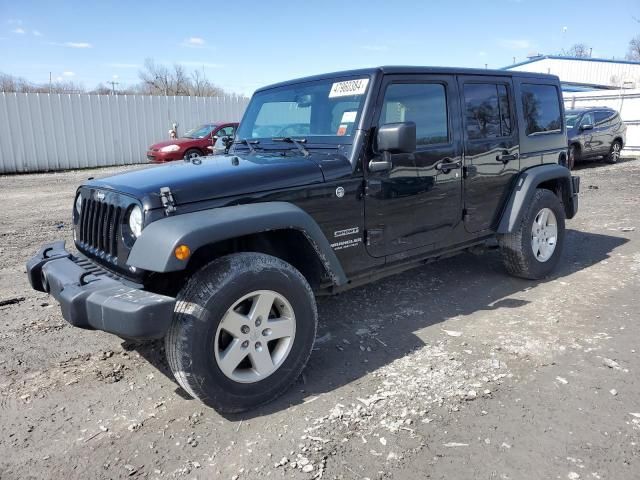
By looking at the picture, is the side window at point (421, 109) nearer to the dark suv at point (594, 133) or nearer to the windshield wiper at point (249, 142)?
the windshield wiper at point (249, 142)

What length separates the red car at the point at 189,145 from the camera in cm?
1507

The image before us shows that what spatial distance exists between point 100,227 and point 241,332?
3.81ft

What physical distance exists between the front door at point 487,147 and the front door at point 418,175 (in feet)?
0.52

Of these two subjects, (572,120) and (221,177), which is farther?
(572,120)

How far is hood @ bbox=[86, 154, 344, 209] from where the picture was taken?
9.39 feet

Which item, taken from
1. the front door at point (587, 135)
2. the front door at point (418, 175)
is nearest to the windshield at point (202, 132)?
the front door at point (587, 135)

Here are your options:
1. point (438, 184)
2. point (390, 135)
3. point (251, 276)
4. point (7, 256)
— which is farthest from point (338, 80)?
point (7, 256)

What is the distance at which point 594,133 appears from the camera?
14.3m

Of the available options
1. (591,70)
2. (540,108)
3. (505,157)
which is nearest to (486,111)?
(505,157)

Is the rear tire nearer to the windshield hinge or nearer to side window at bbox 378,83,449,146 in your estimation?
side window at bbox 378,83,449,146

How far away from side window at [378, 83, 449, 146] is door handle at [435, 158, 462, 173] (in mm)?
163

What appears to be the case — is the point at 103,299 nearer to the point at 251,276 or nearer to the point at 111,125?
the point at 251,276

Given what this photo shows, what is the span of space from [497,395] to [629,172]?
12.9 metres

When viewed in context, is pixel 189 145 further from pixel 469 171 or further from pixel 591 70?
pixel 591 70
